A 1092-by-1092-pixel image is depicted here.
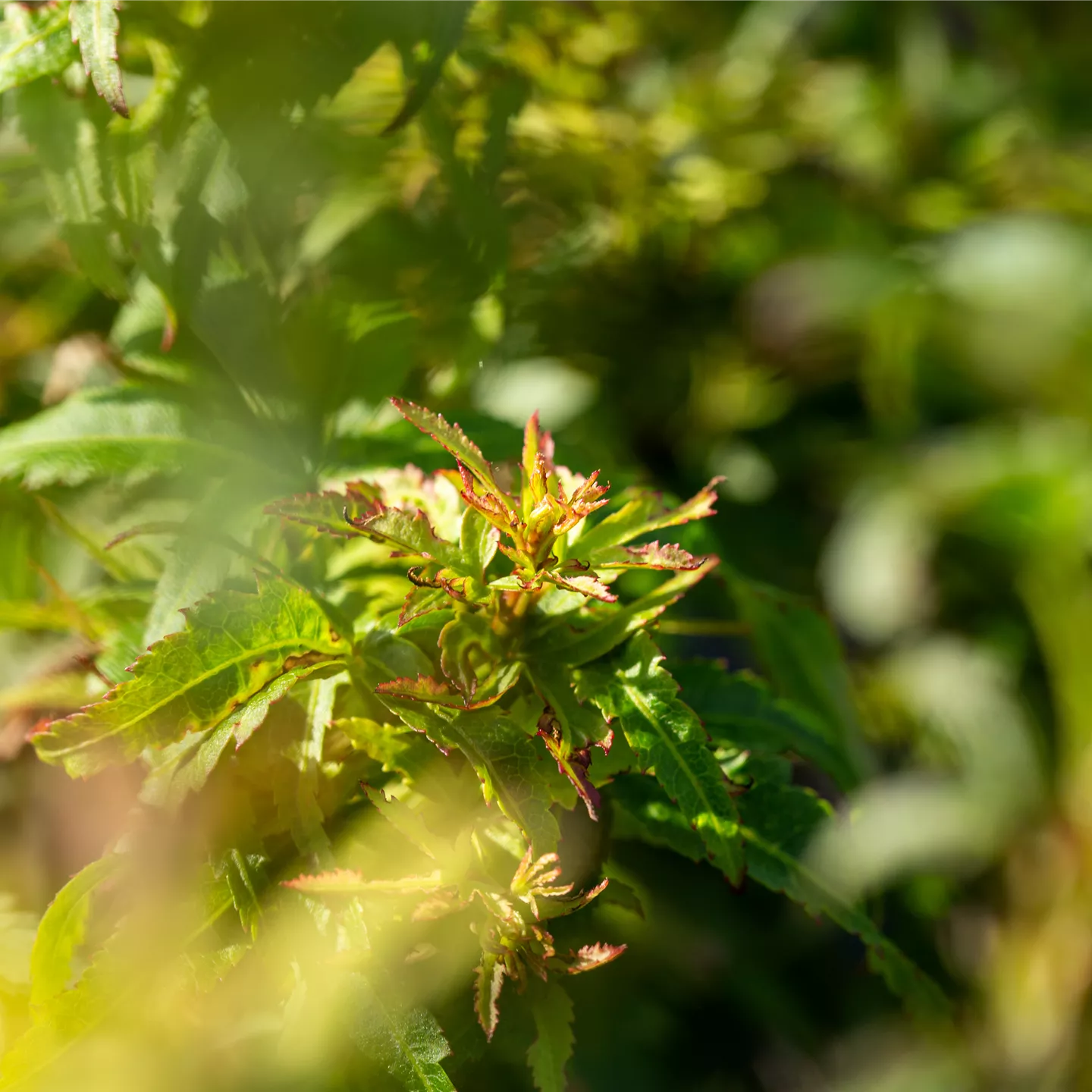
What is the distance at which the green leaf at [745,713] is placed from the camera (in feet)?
2.22

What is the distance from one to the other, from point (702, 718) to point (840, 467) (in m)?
0.90

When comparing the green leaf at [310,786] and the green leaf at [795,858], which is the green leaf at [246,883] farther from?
the green leaf at [795,858]

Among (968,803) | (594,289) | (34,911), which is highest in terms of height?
(594,289)

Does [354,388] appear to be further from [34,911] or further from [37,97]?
[34,911]

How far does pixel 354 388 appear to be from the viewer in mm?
766

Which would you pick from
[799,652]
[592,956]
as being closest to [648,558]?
[592,956]

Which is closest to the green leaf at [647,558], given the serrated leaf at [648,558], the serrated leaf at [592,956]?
the serrated leaf at [648,558]

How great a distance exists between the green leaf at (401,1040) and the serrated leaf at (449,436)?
29 cm

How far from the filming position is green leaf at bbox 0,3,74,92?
24.1 inches

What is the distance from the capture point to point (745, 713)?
2.24 ft

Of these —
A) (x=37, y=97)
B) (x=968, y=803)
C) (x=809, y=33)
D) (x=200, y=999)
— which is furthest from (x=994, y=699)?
(x=37, y=97)

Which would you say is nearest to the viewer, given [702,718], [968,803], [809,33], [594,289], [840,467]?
[702,718]

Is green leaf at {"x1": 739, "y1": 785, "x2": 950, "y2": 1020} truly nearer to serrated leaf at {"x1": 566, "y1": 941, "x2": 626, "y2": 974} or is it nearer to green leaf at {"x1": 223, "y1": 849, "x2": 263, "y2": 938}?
serrated leaf at {"x1": 566, "y1": 941, "x2": 626, "y2": 974}

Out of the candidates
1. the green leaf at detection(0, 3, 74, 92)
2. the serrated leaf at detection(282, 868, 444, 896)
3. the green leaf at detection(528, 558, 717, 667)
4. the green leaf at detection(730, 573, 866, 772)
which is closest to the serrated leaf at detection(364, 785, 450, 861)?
the serrated leaf at detection(282, 868, 444, 896)
